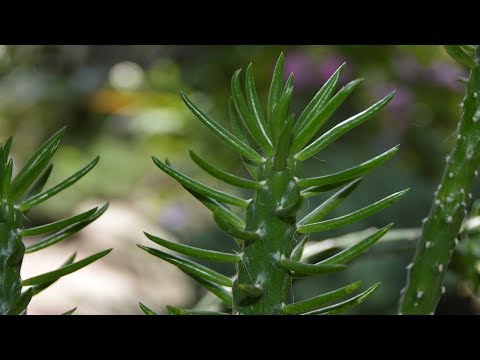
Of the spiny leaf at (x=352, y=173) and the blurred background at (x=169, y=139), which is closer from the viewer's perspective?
the spiny leaf at (x=352, y=173)

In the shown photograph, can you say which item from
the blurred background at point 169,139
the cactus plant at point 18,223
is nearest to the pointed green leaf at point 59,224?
the cactus plant at point 18,223

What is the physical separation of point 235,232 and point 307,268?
0.06 ft

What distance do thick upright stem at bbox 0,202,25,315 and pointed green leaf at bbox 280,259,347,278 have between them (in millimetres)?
66

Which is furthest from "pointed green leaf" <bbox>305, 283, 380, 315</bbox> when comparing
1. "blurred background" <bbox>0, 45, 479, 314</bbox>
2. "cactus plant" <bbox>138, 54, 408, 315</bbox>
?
"blurred background" <bbox>0, 45, 479, 314</bbox>

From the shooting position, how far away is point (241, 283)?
181mm

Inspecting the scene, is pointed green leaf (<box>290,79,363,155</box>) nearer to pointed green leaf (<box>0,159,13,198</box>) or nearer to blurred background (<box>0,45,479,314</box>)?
pointed green leaf (<box>0,159,13,198</box>)

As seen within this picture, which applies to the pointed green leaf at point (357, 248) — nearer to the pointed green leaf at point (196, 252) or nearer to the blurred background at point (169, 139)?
the pointed green leaf at point (196, 252)

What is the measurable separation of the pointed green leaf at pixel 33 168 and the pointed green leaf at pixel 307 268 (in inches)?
2.5

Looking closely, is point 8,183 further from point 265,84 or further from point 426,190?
point 265,84

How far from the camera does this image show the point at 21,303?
0.58ft

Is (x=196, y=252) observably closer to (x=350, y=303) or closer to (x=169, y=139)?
(x=350, y=303)

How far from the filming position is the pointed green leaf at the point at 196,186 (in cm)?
17
